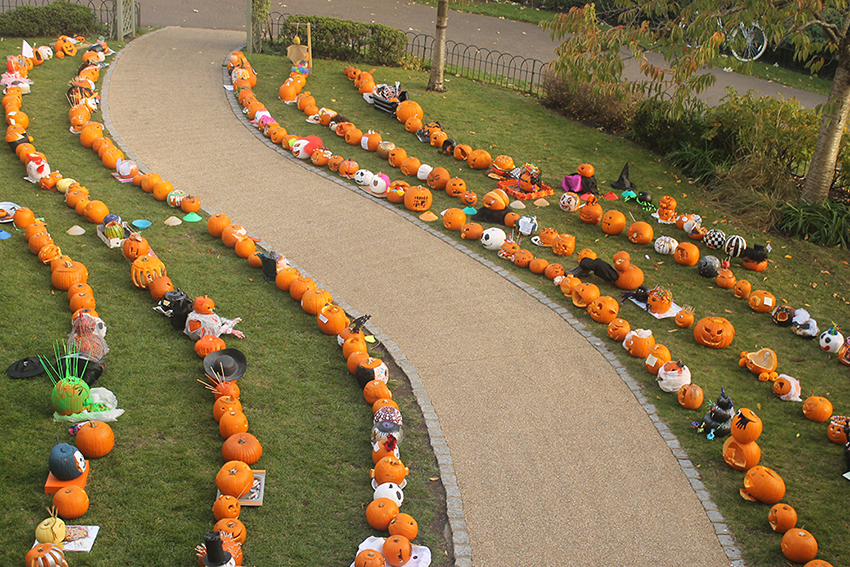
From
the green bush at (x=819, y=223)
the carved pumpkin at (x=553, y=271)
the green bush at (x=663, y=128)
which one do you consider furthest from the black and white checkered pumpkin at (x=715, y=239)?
the green bush at (x=663, y=128)

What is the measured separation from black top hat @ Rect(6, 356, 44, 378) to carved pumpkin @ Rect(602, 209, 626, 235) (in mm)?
9428

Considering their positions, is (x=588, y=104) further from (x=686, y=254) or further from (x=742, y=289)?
(x=742, y=289)

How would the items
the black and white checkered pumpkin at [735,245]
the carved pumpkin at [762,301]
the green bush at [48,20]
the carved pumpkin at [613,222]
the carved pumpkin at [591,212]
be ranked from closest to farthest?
1. the carved pumpkin at [762,301]
2. the black and white checkered pumpkin at [735,245]
3. the carved pumpkin at [613,222]
4. the carved pumpkin at [591,212]
5. the green bush at [48,20]

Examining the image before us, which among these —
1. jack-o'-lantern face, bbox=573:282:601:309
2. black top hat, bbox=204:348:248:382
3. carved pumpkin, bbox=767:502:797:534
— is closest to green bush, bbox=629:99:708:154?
jack-o'-lantern face, bbox=573:282:601:309

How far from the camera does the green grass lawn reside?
6668 millimetres

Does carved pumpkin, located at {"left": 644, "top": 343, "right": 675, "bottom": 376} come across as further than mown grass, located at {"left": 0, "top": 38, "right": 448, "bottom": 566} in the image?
Yes

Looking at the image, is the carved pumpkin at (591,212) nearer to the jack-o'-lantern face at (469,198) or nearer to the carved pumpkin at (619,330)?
the jack-o'-lantern face at (469,198)

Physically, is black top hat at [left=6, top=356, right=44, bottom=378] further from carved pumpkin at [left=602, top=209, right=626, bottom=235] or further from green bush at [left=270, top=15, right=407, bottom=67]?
green bush at [left=270, top=15, right=407, bottom=67]

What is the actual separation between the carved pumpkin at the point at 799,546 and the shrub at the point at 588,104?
12.6 meters

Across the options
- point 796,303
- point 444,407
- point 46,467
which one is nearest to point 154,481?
point 46,467

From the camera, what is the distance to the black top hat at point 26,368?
8.04m

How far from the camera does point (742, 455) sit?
7727 millimetres

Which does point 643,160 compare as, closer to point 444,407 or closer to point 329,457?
point 444,407

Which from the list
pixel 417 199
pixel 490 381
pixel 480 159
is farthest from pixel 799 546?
pixel 480 159
